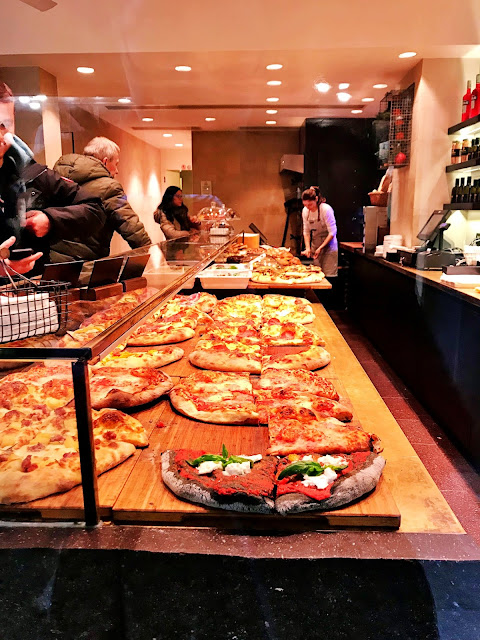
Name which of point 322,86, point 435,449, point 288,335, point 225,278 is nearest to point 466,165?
point 322,86

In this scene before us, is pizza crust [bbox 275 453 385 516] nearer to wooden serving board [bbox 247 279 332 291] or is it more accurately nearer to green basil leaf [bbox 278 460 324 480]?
green basil leaf [bbox 278 460 324 480]

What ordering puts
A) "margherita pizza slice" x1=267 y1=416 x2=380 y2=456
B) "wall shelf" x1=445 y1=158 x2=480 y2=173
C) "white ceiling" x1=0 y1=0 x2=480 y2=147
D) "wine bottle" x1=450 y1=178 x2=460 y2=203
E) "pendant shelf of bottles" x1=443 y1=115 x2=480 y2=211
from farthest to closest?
1. "wine bottle" x1=450 y1=178 x2=460 y2=203
2. "pendant shelf of bottles" x1=443 y1=115 x2=480 y2=211
3. "wall shelf" x1=445 y1=158 x2=480 y2=173
4. "white ceiling" x1=0 y1=0 x2=480 y2=147
5. "margherita pizza slice" x1=267 y1=416 x2=380 y2=456

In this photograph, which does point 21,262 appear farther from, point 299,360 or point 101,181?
point 299,360

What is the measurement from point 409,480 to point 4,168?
9.22 ft

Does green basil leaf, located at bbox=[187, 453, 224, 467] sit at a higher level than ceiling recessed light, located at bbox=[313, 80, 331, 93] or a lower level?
lower

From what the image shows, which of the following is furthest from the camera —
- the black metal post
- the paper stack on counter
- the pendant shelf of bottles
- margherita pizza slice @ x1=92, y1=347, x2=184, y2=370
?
the pendant shelf of bottles

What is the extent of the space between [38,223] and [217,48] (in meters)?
1.60

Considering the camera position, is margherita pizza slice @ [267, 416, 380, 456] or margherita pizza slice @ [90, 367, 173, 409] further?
margherita pizza slice @ [90, 367, 173, 409]

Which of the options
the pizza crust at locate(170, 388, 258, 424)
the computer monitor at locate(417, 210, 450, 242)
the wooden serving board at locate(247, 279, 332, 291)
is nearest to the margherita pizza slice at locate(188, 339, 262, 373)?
the pizza crust at locate(170, 388, 258, 424)

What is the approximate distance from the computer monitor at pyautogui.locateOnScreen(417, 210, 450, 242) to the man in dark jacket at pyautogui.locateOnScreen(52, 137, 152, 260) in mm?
2907

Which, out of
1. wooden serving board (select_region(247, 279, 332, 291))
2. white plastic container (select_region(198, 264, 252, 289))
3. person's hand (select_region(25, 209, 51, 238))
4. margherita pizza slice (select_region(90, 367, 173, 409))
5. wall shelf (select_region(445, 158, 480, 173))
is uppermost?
wall shelf (select_region(445, 158, 480, 173))

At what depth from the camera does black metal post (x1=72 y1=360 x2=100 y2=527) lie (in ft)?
3.71

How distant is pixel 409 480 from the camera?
1.51m

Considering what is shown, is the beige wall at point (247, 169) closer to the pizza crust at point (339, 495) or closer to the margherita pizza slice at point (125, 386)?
the margherita pizza slice at point (125, 386)
